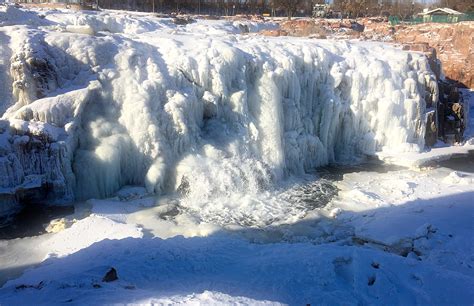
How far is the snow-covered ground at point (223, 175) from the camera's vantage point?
5695 millimetres

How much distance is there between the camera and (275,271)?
5906 mm

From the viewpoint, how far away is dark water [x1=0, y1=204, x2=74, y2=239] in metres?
7.54

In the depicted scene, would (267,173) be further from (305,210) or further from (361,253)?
(361,253)

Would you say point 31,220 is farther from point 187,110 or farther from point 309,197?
point 309,197

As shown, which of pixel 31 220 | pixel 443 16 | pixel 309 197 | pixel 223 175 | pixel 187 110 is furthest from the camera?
pixel 443 16

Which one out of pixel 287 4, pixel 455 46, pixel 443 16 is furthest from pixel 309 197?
pixel 287 4

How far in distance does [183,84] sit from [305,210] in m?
4.44

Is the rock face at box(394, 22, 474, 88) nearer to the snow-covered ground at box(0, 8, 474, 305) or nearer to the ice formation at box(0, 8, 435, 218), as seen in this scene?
the ice formation at box(0, 8, 435, 218)

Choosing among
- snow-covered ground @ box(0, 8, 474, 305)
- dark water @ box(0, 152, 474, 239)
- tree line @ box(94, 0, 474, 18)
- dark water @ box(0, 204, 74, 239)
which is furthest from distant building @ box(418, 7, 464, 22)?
dark water @ box(0, 204, 74, 239)

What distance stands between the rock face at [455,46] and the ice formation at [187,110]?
9.14 metres

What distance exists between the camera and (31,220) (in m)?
7.97

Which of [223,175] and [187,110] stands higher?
[187,110]

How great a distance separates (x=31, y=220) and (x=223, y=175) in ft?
13.9

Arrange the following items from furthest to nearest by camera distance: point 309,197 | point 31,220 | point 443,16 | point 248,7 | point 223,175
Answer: point 248,7 → point 443,16 → point 309,197 → point 223,175 → point 31,220
